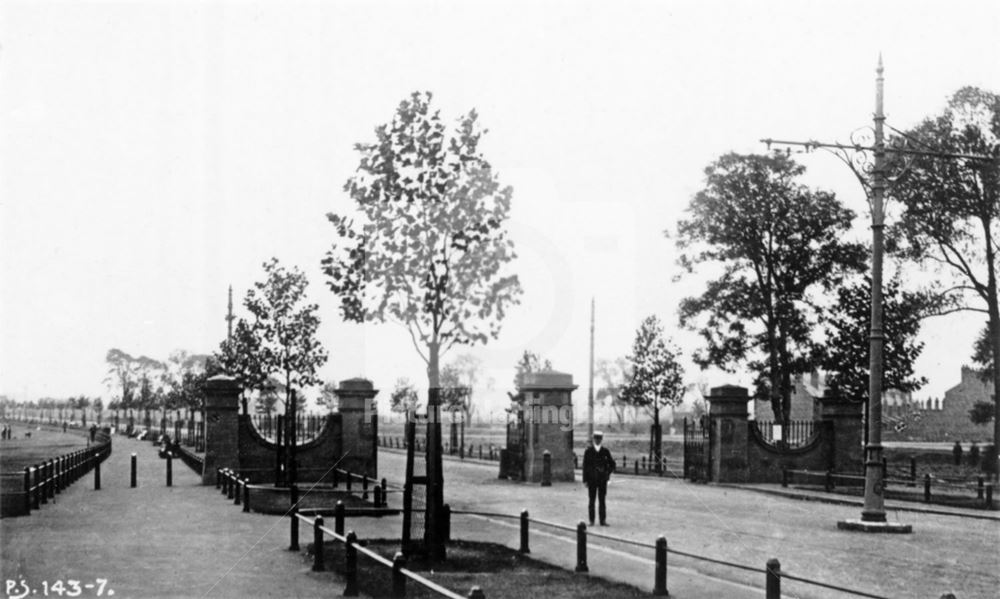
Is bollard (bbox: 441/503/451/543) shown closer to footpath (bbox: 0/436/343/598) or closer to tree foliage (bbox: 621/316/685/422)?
footpath (bbox: 0/436/343/598)

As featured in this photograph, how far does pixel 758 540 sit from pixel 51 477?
Answer: 15.6 meters

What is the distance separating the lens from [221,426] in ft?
88.9

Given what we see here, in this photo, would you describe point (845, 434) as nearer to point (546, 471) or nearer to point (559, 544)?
point (546, 471)

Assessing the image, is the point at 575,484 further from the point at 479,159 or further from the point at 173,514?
the point at 479,159

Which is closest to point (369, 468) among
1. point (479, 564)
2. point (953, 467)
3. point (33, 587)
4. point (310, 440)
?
point (310, 440)

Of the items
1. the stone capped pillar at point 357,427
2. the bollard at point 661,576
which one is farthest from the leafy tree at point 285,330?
the bollard at point 661,576

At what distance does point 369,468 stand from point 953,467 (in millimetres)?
26358

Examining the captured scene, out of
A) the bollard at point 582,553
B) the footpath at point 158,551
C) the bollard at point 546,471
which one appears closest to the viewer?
the footpath at point 158,551

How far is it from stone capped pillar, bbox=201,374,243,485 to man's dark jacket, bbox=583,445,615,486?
12698 millimetres

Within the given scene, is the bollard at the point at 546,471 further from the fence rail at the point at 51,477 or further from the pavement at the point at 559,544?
the fence rail at the point at 51,477

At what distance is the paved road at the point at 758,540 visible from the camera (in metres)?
12.1

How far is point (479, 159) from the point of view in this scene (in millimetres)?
14336

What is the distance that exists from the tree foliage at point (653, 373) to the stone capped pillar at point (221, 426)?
1952 centimetres

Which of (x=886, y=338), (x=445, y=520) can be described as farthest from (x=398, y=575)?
(x=886, y=338)
